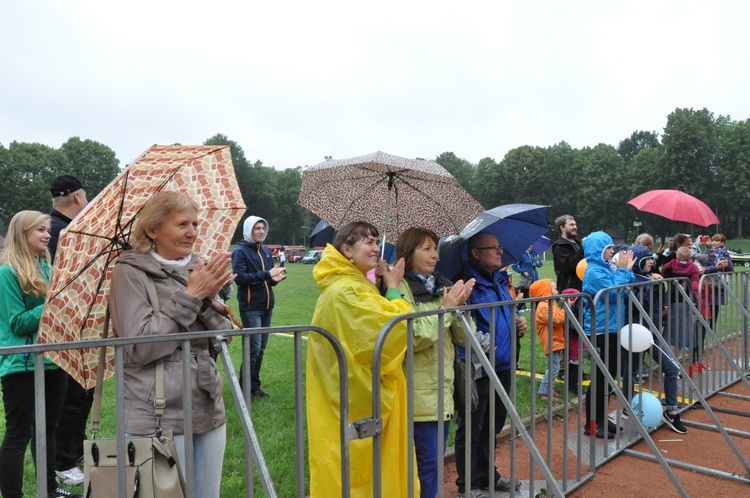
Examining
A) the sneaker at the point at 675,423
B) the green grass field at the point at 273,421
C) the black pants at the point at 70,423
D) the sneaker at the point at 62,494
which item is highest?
the black pants at the point at 70,423

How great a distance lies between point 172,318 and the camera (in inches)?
90.0

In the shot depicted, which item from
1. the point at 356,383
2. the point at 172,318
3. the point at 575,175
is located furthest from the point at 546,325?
the point at 575,175

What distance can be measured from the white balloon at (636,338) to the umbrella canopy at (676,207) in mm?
3665

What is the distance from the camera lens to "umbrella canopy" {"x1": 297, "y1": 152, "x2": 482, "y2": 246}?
4.07 metres

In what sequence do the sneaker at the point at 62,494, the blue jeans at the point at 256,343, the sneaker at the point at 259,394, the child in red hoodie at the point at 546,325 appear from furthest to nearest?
the sneaker at the point at 259,394 → the blue jeans at the point at 256,343 → the child in red hoodie at the point at 546,325 → the sneaker at the point at 62,494

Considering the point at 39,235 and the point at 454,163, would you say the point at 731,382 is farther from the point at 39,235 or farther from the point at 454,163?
the point at 454,163

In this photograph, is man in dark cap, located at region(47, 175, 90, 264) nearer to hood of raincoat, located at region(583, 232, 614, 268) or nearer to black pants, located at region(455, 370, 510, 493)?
black pants, located at region(455, 370, 510, 493)

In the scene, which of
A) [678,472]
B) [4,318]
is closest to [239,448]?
[4,318]

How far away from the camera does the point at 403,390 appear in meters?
3.32

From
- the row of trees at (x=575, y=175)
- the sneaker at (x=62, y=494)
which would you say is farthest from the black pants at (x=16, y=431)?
the row of trees at (x=575, y=175)

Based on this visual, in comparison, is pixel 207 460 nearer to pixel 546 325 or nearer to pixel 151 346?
pixel 151 346

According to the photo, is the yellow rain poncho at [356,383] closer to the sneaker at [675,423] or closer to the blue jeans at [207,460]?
the blue jeans at [207,460]

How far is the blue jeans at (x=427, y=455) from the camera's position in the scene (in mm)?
3482

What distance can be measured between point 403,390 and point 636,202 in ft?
23.4
